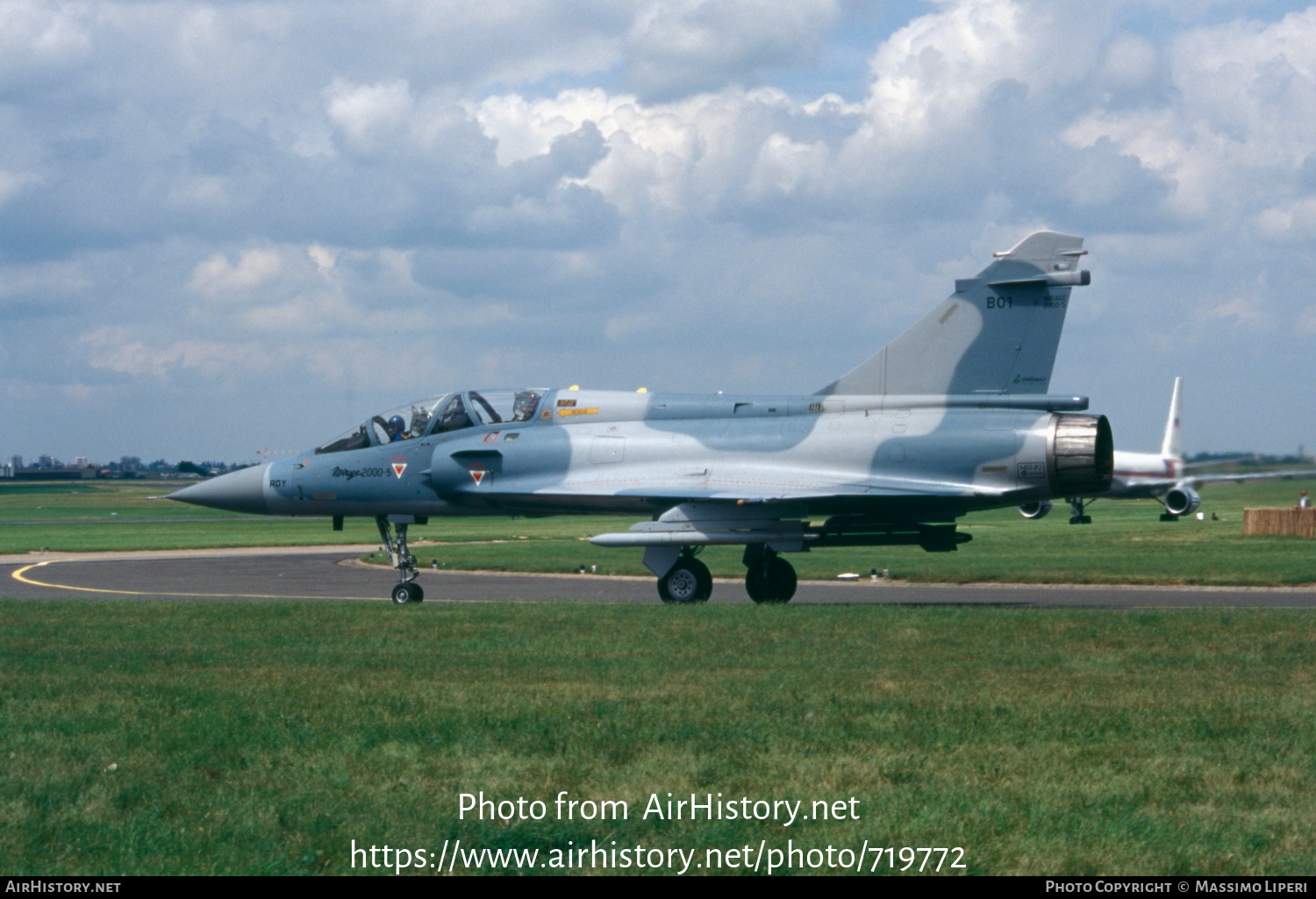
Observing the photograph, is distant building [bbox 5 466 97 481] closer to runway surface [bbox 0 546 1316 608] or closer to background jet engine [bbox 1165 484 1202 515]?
runway surface [bbox 0 546 1316 608]

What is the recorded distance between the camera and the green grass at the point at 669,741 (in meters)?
6.25

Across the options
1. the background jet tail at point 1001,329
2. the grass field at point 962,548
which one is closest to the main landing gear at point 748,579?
the background jet tail at point 1001,329

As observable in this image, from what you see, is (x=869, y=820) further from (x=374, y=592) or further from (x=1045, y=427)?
(x=374, y=592)

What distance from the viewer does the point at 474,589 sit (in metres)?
24.8

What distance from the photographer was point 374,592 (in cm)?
2422

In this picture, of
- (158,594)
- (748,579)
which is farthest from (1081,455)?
(158,594)

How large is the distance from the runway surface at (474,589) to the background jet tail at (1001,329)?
3409mm

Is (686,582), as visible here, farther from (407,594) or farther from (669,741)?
(669,741)

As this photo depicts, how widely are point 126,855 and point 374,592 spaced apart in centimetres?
1842

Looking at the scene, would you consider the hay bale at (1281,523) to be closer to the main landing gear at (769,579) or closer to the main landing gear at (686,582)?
the main landing gear at (769,579)

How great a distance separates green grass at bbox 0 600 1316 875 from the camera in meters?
6.25

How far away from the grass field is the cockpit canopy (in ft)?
28.6

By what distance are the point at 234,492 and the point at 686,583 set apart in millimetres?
7918

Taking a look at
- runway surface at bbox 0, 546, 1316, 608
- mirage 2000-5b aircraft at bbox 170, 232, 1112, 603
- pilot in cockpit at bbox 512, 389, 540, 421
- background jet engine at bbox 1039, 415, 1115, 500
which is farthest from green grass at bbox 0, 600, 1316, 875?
pilot in cockpit at bbox 512, 389, 540, 421
